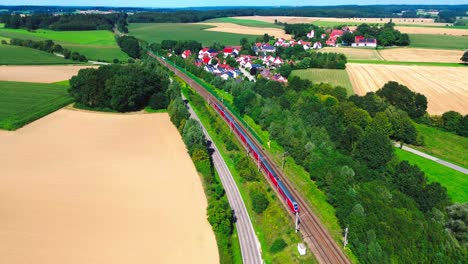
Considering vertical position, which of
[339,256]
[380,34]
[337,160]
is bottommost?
[339,256]

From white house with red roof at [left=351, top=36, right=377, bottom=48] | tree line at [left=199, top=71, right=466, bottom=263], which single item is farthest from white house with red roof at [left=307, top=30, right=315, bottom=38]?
tree line at [left=199, top=71, right=466, bottom=263]

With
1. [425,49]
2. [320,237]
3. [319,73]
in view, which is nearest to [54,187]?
[320,237]

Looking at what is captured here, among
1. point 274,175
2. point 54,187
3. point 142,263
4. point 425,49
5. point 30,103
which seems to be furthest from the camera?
point 425,49

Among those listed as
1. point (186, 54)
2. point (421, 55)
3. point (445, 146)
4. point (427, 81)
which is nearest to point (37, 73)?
point (186, 54)

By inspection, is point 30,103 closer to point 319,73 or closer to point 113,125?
point 113,125

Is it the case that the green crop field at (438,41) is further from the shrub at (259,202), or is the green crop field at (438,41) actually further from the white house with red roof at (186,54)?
the shrub at (259,202)

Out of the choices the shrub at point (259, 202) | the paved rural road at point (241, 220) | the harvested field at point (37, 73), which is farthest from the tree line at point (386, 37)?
the shrub at point (259, 202)
